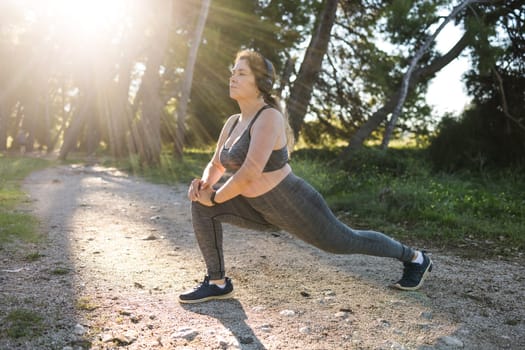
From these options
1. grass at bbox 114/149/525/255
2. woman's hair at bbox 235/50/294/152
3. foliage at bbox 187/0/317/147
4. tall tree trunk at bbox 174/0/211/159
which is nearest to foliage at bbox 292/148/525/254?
grass at bbox 114/149/525/255

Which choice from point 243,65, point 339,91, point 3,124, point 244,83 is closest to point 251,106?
point 244,83

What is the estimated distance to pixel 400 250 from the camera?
3.82m

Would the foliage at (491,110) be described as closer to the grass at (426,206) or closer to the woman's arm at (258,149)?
the grass at (426,206)

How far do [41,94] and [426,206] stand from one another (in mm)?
27800

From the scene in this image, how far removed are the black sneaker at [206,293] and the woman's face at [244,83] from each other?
138 centimetres

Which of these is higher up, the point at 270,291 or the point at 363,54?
the point at 363,54

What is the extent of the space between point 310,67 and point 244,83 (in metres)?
13.9

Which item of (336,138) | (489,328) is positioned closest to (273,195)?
(489,328)

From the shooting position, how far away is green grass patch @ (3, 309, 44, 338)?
286 cm

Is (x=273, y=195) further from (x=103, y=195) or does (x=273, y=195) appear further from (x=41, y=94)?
(x=41, y=94)

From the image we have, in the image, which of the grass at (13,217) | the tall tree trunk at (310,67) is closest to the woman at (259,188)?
the grass at (13,217)

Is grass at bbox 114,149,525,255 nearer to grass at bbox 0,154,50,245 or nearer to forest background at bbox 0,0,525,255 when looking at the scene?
forest background at bbox 0,0,525,255

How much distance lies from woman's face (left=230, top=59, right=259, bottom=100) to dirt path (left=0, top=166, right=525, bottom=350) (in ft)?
4.87

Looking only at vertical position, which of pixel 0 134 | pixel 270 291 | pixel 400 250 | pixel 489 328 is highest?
pixel 400 250
